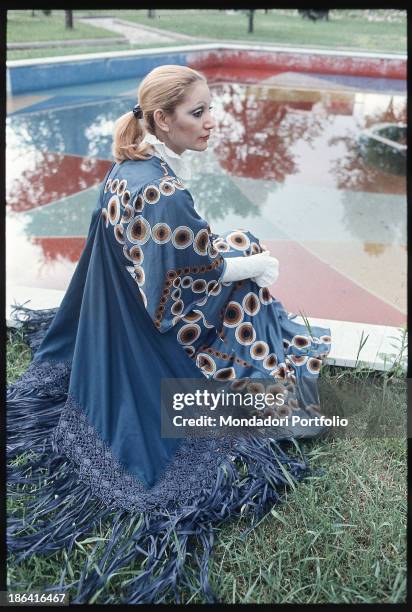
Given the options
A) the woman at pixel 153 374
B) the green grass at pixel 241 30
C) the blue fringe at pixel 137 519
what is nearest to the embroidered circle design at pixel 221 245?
the woman at pixel 153 374

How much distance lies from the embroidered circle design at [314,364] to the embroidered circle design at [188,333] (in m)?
0.43

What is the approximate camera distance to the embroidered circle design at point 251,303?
195cm

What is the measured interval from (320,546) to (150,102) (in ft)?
4.07

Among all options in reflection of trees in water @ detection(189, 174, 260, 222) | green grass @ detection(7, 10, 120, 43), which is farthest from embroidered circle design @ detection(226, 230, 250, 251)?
green grass @ detection(7, 10, 120, 43)

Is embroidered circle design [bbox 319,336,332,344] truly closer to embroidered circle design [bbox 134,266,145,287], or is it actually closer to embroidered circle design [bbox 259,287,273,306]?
embroidered circle design [bbox 259,287,273,306]

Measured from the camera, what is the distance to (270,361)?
1986 mm

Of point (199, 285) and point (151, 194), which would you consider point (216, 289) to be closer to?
point (199, 285)

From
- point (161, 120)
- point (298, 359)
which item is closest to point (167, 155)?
point (161, 120)

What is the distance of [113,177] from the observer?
173cm

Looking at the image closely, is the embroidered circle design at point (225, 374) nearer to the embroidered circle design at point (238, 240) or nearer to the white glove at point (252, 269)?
the white glove at point (252, 269)

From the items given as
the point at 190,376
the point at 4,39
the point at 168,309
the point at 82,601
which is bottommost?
the point at 82,601

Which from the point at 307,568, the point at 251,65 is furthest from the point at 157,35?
the point at 307,568

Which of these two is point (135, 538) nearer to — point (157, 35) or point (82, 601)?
point (82, 601)

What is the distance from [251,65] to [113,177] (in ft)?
24.9
